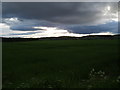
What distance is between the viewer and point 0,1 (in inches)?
867

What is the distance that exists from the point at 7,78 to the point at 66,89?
7229 mm

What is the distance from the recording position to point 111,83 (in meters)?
8.48

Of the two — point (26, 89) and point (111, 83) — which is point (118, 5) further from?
point (26, 89)

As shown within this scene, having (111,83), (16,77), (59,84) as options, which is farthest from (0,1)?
(111,83)

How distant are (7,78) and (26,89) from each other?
6111 mm

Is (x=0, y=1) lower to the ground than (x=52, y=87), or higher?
higher

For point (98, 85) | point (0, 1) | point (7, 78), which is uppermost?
point (0, 1)

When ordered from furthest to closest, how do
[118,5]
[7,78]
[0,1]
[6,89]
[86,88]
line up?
[118,5] < [0,1] < [7,78] < [6,89] < [86,88]

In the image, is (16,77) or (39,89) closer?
(39,89)

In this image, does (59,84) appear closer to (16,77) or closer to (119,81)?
(119,81)

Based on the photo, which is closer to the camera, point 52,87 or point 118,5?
point 52,87

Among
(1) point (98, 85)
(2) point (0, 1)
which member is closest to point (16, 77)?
(1) point (98, 85)

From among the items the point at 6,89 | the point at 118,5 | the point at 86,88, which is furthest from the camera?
the point at 118,5

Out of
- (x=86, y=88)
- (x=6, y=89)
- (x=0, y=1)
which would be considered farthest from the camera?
(x=0, y=1)
